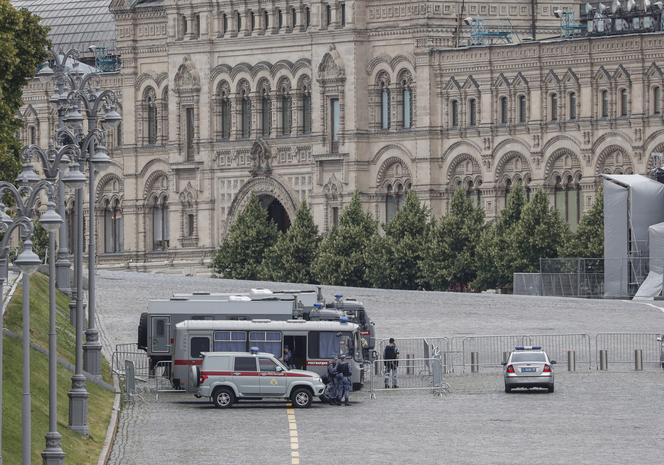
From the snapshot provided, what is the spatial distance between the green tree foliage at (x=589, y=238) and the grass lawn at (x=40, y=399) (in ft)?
140

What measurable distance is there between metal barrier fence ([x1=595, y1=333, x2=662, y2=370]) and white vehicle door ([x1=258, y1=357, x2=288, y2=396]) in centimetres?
1745

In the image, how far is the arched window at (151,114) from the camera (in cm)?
16138

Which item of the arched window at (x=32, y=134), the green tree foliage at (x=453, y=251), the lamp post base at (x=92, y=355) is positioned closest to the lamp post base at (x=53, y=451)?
the lamp post base at (x=92, y=355)

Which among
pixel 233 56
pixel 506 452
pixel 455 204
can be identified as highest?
pixel 233 56

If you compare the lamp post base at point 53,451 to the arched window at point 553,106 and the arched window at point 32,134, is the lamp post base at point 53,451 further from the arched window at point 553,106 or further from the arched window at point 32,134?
the arched window at point 32,134

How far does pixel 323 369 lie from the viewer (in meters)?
78.9

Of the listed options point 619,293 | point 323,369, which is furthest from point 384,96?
point 323,369

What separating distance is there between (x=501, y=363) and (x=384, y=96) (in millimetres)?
59590

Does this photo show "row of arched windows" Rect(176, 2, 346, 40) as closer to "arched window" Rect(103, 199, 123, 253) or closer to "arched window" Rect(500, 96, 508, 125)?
"arched window" Rect(500, 96, 508, 125)

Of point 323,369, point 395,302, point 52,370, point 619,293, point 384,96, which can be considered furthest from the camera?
point 384,96

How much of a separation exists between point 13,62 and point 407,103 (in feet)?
221

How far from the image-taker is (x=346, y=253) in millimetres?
138250

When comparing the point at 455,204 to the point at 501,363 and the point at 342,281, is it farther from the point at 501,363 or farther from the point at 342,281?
the point at 501,363

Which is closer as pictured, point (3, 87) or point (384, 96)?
point (3, 87)
